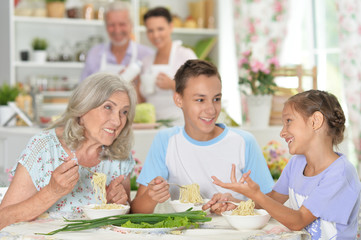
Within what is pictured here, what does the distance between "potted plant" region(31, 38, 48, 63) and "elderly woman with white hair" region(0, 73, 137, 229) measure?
11.7 ft

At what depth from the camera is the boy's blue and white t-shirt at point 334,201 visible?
69.3 inches

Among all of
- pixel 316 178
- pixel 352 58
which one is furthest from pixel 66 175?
pixel 352 58

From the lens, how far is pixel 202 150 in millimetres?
2285

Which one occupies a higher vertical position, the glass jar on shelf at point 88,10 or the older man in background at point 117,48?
the glass jar on shelf at point 88,10

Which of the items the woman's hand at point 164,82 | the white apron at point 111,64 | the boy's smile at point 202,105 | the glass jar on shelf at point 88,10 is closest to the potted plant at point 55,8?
the glass jar on shelf at point 88,10

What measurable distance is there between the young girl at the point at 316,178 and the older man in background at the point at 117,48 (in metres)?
2.59

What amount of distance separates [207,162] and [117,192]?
39cm

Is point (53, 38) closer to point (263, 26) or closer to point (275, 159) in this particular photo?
point (263, 26)

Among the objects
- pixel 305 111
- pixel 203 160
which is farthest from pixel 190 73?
pixel 305 111

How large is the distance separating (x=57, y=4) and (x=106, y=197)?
13.2 ft

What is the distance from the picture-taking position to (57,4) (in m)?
5.73

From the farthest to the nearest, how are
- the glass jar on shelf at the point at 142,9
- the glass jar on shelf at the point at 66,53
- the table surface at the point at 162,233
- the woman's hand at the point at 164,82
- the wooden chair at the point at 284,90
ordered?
the glass jar on shelf at the point at 142,9 < the glass jar on shelf at the point at 66,53 < the wooden chair at the point at 284,90 < the woman's hand at the point at 164,82 < the table surface at the point at 162,233

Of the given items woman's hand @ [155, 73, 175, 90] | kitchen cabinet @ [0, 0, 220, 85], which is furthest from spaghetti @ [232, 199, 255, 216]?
kitchen cabinet @ [0, 0, 220, 85]

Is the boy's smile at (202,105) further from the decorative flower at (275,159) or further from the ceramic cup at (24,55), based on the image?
the ceramic cup at (24,55)
